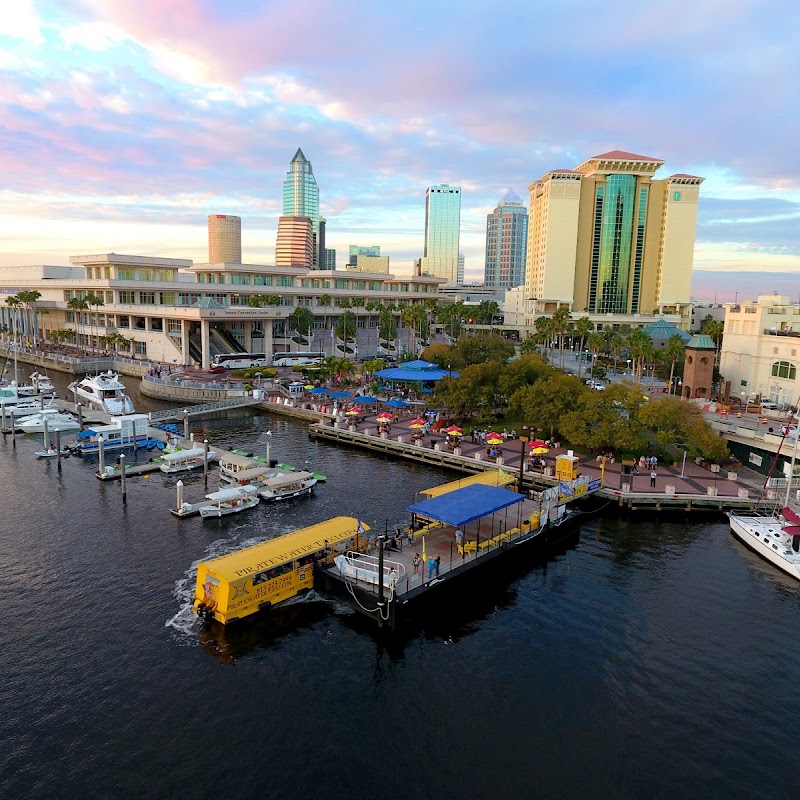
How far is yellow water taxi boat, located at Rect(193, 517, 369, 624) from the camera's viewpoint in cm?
3497

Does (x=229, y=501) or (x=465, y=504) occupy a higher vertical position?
(x=465, y=504)

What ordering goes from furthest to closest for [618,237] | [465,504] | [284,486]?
[618,237], [284,486], [465,504]

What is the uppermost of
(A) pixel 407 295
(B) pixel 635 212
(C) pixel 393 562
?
(B) pixel 635 212

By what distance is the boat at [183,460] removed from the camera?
6244 cm

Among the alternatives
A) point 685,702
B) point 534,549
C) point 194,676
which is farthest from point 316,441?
point 685,702

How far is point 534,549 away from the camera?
152 feet

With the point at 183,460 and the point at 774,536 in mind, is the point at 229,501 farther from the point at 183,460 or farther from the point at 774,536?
the point at 774,536

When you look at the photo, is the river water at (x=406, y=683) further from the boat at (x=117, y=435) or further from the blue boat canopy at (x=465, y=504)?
the boat at (x=117, y=435)

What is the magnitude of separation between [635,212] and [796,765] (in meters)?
184

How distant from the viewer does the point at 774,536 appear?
45.9 m

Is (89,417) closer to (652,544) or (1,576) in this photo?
(1,576)

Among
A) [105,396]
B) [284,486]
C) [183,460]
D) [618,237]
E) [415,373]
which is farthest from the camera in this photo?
[618,237]

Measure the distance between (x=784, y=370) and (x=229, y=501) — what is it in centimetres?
7326

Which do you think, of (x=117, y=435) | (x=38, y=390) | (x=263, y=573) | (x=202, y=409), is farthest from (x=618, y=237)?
(x=263, y=573)
